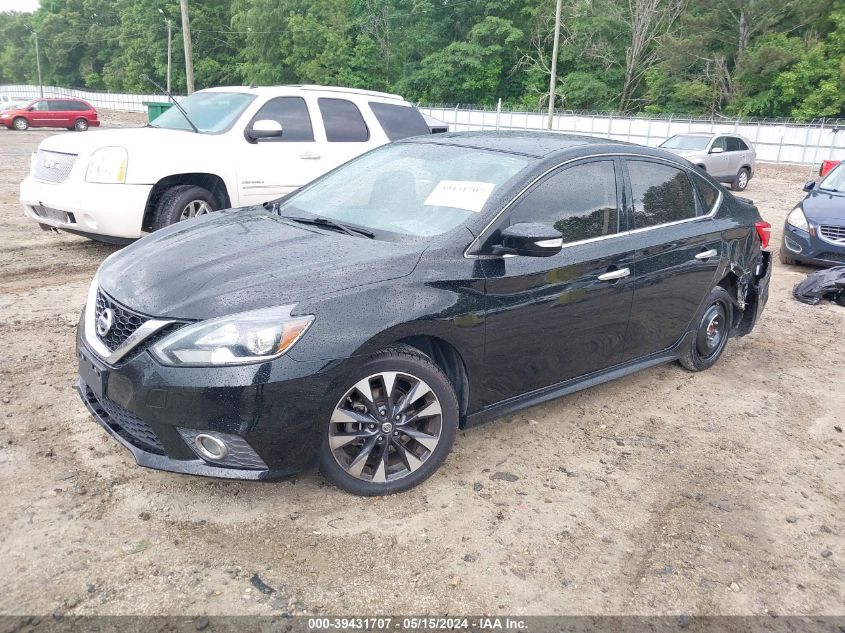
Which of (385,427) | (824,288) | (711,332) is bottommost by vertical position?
(824,288)

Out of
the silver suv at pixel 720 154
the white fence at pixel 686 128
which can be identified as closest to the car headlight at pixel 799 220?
the silver suv at pixel 720 154

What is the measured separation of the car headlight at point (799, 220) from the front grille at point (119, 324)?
847cm

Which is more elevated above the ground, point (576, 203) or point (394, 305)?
point (576, 203)

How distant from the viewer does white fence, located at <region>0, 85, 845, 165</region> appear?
30.1 m

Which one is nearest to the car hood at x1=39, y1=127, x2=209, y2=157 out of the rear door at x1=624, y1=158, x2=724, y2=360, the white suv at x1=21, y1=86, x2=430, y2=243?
the white suv at x1=21, y1=86, x2=430, y2=243

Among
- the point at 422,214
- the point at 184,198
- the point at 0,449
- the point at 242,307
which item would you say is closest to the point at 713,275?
the point at 422,214

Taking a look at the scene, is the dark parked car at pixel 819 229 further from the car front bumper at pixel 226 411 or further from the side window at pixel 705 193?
the car front bumper at pixel 226 411

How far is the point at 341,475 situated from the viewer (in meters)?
3.13

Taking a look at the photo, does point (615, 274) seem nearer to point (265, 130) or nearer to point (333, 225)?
point (333, 225)

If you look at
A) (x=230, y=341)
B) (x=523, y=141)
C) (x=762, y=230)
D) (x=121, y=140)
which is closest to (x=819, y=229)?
(x=762, y=230)

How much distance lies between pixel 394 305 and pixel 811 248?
24.8 ft

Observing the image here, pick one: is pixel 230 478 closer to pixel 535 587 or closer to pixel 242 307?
pixel 242 307

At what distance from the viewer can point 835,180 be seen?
374 inches

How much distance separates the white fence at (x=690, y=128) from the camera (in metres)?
30.1
